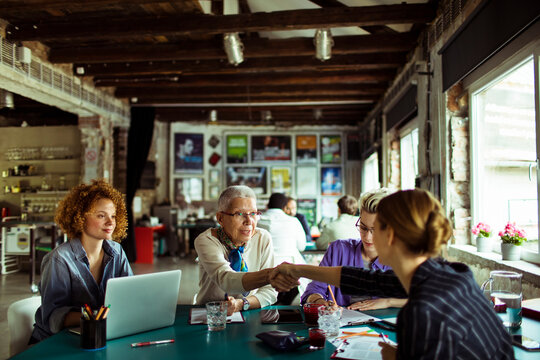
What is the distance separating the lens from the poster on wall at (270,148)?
38.6ft

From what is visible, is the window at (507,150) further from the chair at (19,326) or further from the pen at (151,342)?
the chair at (19,326)

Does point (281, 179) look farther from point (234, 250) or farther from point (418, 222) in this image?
point (418, 222)

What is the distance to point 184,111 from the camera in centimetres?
979

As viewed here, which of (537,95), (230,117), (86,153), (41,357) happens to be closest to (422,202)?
(41,357)

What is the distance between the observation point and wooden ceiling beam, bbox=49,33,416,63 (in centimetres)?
550

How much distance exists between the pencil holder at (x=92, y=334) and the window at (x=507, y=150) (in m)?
2.88

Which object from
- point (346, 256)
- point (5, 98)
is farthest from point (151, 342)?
point (5, 98)

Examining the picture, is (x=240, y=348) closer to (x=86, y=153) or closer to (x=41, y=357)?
(x=41, y=357)

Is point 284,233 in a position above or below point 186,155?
below

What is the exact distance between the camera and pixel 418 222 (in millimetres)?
1244

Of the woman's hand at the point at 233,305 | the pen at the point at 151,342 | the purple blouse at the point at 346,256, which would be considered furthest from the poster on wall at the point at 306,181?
the pen at the point at 151,342

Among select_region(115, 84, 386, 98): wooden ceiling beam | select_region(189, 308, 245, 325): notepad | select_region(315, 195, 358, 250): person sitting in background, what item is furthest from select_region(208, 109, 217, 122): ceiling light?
select_region(189, 308, 245, 325): notepad

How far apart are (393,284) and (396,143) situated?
6228 millimetres

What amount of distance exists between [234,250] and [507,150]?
2601 millimetres
